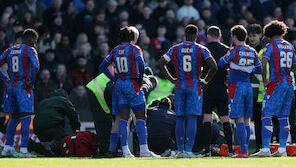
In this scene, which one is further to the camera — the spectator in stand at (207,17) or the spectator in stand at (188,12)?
the spectator in stand at (188,12)

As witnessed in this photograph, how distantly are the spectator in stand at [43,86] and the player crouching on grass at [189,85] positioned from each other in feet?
19.7

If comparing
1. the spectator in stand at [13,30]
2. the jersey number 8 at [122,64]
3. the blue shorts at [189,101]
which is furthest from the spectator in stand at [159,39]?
the blue shorts at [189,101]

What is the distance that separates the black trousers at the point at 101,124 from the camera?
1163cm

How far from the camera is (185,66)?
10.3 m

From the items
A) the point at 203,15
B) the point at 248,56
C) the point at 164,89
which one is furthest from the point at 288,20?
the point at 248,56

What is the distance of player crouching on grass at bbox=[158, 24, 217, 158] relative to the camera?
33.7 feet

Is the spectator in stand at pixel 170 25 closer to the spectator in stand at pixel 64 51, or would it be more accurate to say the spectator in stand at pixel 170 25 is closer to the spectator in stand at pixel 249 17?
the spectator in stand at pixel 249 17

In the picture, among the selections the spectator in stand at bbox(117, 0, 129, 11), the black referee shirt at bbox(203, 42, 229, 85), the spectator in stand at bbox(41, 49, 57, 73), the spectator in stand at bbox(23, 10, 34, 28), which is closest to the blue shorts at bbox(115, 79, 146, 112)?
the black referee shirt at bbox(203, 42, 229, 85)

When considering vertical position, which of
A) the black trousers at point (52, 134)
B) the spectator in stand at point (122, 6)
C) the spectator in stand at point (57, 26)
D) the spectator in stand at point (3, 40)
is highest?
the spectator in stand at point (122, 6)

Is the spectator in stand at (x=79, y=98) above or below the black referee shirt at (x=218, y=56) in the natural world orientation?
below

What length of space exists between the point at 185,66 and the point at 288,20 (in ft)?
31.5

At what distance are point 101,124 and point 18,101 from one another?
4.95ft

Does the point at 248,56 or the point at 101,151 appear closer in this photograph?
the point at 248,56

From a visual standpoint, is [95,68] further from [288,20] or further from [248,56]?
[248,56]
